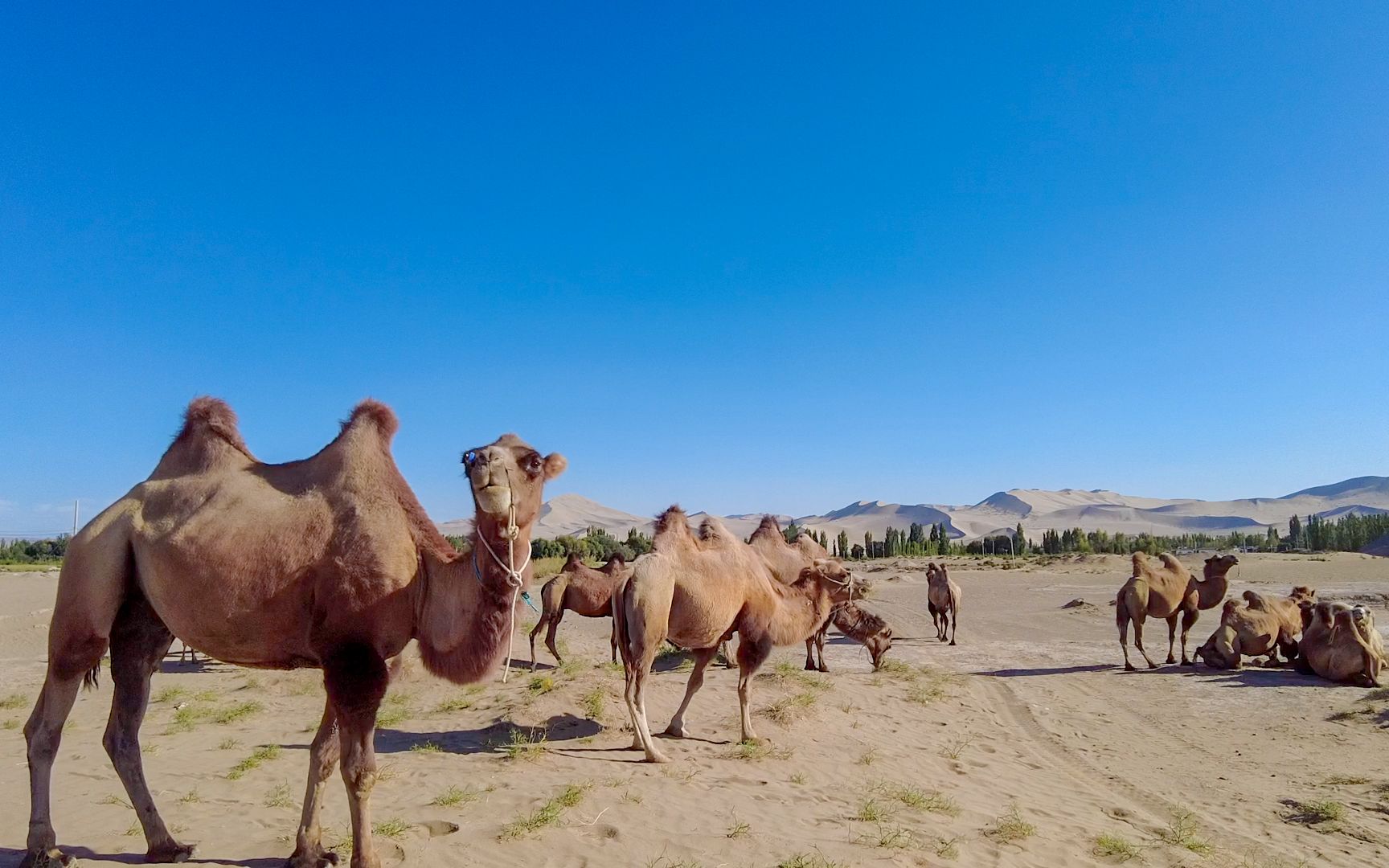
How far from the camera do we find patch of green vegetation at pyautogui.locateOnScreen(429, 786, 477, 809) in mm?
7062

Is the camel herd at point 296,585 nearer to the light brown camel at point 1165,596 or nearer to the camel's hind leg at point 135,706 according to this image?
the camel's hind leg at point 135,706

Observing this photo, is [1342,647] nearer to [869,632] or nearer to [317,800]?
[869,632]

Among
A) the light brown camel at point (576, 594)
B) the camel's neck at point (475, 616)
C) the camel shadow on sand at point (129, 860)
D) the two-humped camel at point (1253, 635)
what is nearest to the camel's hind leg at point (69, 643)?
the camel shadow on sand at point (129, 860)

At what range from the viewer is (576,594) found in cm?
1653

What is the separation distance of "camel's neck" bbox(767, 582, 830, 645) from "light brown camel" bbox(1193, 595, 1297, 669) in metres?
9.62

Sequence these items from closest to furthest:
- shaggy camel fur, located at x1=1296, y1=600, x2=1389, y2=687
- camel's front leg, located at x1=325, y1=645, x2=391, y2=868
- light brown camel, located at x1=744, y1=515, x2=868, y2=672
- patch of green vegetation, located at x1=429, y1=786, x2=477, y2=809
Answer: camel's front leg, located at x1=325, y1=645, x2=391, y2=868 < patch of green vegetation, located at x1=429, y1=786, x2=477, y2=809 < light brown camel, located at x1=744, y1=515, x2=868, y2=672 < shaggy camel fur, located at x1=1296, y1=600, x2=1389, y2=687

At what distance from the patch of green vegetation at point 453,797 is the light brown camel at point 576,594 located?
8.09 meters

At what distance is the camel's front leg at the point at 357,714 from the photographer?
4871mm

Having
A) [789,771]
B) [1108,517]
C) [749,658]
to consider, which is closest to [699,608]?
[749,658]

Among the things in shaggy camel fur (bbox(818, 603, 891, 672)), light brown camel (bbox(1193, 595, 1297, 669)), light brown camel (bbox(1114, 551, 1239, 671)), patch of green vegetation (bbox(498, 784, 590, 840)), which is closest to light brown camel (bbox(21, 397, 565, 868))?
patch of green vegetation (bbox(498, 784, 590, 840))

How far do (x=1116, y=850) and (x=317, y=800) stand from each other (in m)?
6.18

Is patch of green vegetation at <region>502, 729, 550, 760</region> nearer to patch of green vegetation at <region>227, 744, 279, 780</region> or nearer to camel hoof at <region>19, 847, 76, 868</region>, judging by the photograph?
patch of green vegetation at <region>227, 744, 279, 780</region>

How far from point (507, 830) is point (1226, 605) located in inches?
653

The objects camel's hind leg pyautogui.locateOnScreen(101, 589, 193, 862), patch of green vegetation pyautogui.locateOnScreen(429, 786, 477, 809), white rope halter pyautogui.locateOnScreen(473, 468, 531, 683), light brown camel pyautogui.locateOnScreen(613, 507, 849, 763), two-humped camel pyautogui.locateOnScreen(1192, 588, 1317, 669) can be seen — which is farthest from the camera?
two-humped camel pyautogui.locateOnScreen(1192, 588, 1317, 669)
